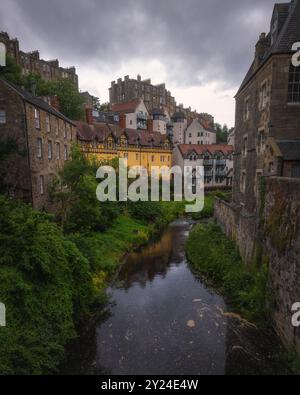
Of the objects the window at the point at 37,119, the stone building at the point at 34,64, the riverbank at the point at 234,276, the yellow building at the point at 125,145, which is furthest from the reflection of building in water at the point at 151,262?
the stone building at the point at 34,64

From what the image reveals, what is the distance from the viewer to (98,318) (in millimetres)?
12555

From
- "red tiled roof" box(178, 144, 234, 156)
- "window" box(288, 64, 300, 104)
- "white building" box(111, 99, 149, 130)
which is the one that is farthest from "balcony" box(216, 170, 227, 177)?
"window" box(288, 64, 300, 104)

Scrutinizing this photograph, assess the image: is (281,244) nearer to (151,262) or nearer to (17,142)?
(151,262)

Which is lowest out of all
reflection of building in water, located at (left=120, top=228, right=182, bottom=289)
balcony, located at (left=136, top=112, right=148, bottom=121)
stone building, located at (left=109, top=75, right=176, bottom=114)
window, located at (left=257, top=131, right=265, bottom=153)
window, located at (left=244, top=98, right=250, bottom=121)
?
reflection of building in water, located at (left=120, top=228, right=182, bottom=289)

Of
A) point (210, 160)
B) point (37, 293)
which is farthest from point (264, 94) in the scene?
point (210, 160)

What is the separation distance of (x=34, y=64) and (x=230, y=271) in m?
67.2

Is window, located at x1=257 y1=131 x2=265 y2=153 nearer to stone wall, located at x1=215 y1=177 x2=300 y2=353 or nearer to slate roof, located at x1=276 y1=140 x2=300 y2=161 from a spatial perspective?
slate roof, located at x1=276 y1=140 x2=300 y2=161

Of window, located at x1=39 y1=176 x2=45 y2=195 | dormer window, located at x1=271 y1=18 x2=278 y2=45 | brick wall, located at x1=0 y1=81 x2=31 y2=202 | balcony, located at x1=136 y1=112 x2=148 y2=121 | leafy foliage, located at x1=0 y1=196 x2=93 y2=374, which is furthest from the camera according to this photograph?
balcony, located at x1=136 y1=112 x2=148 y2=121

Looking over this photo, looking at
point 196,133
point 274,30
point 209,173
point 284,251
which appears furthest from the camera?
point 196,133

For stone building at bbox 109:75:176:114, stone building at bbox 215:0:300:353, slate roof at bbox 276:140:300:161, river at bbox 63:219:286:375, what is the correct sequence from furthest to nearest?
stone building at bbox 109:75:176:114, slate roof at bbox 276:140:300:161, stone building at bbox 215:0:300:353, river at bbox 63:219:286:375

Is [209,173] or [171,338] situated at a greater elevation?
[209,173]

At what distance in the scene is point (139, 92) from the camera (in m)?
81.2

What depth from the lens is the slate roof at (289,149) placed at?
13922 millimetres

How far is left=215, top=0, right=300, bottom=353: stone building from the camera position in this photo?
381 inches
